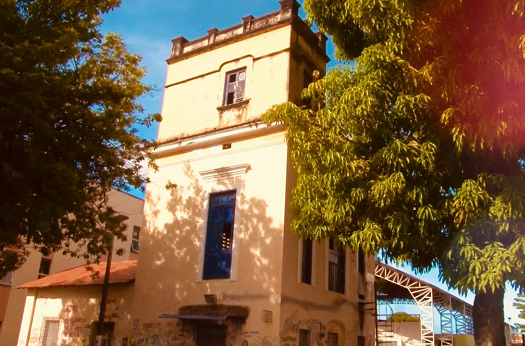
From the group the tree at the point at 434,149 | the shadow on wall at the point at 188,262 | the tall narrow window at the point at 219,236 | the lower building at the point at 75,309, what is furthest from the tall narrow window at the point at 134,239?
the tree at the point at 434,149

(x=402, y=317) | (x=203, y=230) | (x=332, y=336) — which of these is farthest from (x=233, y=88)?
(x=402, y=317)

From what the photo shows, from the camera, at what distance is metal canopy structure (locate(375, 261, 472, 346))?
997 inches

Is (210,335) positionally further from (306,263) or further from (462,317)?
(462,317)

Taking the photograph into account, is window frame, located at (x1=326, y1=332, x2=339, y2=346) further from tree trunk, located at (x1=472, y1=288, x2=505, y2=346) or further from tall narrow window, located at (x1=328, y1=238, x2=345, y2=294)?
tree trunk, located at (x1=472, y1=288, x2=505, y2=346)

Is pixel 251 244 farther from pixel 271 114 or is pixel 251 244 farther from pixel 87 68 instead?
pixel 87 68

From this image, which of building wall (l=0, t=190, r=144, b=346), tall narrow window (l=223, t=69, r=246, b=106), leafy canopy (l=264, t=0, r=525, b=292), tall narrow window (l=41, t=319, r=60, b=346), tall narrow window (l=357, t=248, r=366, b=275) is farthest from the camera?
building wall (l=0, t=190, r=144, b=346)

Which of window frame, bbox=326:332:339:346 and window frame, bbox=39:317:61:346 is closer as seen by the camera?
window frame, bbox=326:332:339:346

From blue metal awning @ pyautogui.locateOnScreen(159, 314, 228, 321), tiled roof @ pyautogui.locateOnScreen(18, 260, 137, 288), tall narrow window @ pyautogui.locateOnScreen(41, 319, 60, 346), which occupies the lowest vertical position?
tall narrow window @ pyautogui.locateOnScreen(41, 319, 60, 346)

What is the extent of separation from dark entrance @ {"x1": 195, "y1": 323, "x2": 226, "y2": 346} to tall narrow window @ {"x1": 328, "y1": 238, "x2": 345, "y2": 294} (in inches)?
135

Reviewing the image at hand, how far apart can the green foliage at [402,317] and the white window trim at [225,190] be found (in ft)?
53.4

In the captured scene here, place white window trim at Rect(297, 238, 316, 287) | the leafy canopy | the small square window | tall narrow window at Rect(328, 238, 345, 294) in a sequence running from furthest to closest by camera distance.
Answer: tall narrow window at Rect(328, 238, 345, 294) → the small square window → white window trim at Rect(297, 238, 316, 287) → the leafy canopy

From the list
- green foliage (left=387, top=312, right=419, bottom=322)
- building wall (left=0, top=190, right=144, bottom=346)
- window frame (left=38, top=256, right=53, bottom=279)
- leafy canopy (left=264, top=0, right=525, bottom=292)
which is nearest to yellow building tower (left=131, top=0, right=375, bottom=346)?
leafy canopy (left=264, top=0, right=525, bottom=292)

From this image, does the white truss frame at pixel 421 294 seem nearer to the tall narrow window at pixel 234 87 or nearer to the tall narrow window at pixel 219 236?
the tall narrow window at pixel 219 236

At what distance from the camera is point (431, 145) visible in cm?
848
